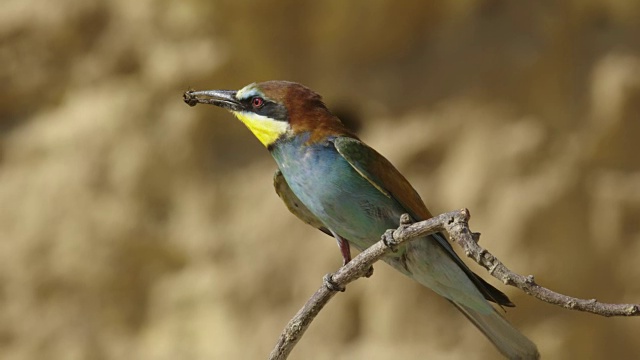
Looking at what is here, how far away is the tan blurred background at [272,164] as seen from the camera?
10.1ft

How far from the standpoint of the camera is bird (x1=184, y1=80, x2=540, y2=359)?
170cm

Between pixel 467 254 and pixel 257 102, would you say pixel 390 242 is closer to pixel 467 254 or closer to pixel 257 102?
pixel 467 254

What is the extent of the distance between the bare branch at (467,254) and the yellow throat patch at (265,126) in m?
0.36

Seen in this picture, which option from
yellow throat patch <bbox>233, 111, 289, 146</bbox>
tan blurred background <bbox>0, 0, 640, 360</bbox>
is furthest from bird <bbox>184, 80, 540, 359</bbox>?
tan blurred background <bbox>0, 0, 640, 360</bbox>

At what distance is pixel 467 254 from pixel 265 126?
0.70 meters

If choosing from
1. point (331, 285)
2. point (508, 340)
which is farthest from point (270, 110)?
point (508, 340)

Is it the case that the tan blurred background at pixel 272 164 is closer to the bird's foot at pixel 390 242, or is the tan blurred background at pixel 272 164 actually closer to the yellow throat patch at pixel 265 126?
the yellow throat patch at pixel 265 126

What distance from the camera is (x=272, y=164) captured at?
3.16 metres

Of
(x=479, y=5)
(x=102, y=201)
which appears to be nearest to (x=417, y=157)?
(x=479, y=5)

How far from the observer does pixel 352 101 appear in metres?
3.18

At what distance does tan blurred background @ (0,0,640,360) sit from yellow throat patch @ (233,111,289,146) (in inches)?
54.2

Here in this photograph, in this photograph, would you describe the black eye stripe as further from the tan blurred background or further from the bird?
the tan blurred background

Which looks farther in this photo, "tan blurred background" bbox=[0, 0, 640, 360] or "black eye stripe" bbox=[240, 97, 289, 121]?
"tan blurred background" bbox=[0, 0, 640, 360]

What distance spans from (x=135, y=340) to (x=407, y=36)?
4.35 feet
